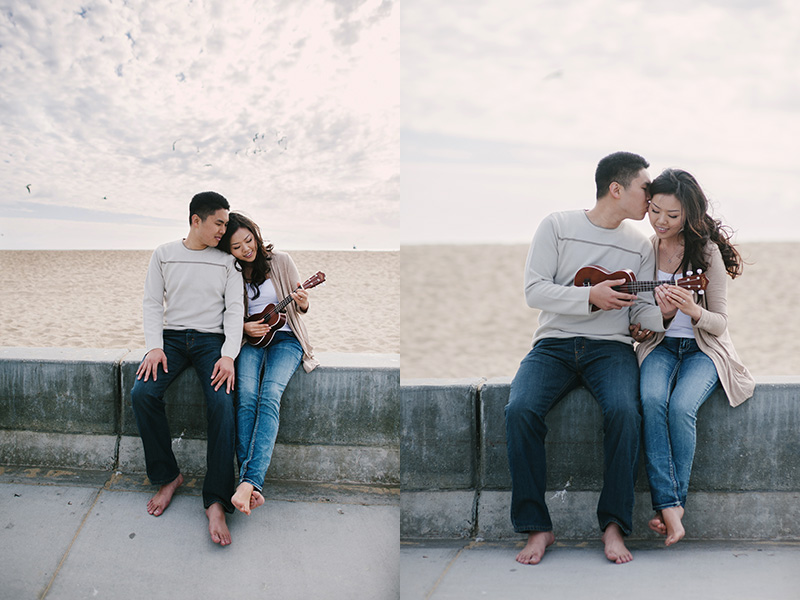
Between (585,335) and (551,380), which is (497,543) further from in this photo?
(585,335)

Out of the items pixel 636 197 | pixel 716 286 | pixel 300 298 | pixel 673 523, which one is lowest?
pixel 673 523

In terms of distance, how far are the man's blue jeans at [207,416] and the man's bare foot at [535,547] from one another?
4.07ft

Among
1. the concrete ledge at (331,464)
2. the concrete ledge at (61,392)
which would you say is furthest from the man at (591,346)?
the concrete ledge at (61,392)

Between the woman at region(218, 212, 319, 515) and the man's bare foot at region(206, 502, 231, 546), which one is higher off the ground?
the woman at region(218, 212, 319, 515)

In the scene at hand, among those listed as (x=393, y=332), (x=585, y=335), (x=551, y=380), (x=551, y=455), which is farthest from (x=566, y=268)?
(x=393, y=332)

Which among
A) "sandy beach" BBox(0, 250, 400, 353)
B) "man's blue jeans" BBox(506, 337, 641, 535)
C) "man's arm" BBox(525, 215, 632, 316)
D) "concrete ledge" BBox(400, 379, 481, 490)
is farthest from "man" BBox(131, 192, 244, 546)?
"sandy beach" BBox(0, 250, 400, 353)

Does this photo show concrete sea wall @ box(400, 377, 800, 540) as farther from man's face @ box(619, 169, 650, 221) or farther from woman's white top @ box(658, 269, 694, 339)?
man's face @ box(619, 169, 650, 221)

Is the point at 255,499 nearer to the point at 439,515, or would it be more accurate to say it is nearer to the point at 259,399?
the point at 259,399

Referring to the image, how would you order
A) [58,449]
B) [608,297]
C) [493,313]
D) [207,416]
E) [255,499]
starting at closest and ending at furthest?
[608,297]
[255,499]
[207,416]
[58,449]
[493,313]

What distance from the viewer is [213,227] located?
120 inches

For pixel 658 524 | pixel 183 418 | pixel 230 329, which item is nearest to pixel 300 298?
pixel 230 329

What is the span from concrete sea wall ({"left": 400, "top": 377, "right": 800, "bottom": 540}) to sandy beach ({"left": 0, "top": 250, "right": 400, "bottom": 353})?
6.71 m

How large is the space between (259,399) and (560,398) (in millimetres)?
1347

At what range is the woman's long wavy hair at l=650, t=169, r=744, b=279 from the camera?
8.64ft
